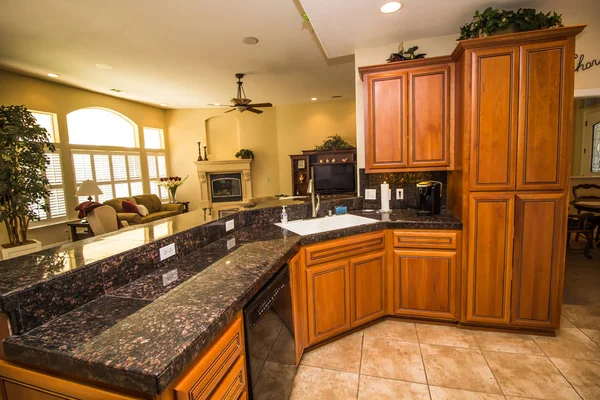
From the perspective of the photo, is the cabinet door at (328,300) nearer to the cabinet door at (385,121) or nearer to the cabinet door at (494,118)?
the cabinet door at (385,121)

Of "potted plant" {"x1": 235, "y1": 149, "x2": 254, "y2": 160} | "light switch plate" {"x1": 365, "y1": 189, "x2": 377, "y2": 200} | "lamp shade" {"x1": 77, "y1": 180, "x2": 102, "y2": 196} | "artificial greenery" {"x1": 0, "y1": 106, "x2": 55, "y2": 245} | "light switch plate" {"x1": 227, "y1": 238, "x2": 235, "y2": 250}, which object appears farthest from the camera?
"potted plant" {"x1": 235, "y1": 149, "x2": 254, "y2": 160}

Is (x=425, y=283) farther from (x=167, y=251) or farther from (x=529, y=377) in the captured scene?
(x=167, y=251)

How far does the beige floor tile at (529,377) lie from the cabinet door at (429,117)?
1506mm

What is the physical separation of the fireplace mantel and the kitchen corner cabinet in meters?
5.33

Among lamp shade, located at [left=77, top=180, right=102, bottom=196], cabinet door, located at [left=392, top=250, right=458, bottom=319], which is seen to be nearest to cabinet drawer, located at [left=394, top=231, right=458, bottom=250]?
cabinet door, located at [left=392, top=250, right=458, bottom=319]

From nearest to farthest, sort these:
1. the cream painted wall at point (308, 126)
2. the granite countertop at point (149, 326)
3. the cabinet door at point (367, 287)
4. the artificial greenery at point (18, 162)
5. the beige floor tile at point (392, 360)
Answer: the granite countertop at point (149, 326) < the beige floor tile at point (392, 360) < the cabinet door at point (367, 287) < the artificial greenery at point (18, 162) < the cream painted wall at point (308, 126)

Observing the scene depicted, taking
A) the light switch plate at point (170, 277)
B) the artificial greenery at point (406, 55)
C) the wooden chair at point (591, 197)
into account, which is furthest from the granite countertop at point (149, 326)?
the wooden chair at point (591, 197)

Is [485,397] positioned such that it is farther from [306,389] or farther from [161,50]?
[161,50]

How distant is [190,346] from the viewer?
0.80 m

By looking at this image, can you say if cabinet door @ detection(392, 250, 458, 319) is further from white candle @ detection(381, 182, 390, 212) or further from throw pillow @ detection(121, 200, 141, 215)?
throw pillow @ detection(121, 200, 141, 215)

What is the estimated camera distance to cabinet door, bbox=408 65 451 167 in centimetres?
242

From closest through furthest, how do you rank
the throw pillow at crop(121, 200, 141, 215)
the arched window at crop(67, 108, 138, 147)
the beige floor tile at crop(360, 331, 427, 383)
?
the beige floor tile at crop(360, 331, 427, 383), the arched window at crop(67, 108, 138, 147), the throw pillow at crop(121, 200, 141, 215)

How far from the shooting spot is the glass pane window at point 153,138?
7250 mm

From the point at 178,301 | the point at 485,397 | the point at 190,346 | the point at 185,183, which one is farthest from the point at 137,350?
the point at 185,183
